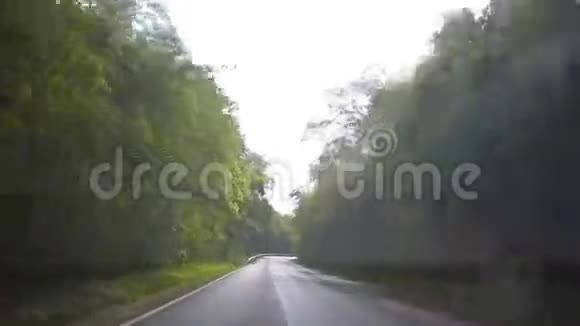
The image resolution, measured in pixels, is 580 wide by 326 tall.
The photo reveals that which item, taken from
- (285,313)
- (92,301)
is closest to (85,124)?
(92,301)

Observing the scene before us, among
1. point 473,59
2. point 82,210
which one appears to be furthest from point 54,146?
point 473,59

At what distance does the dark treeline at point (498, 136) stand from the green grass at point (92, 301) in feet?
25.0

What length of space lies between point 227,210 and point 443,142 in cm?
2172

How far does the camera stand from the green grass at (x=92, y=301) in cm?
1370

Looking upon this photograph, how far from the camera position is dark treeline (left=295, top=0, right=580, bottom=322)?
13.5 meters

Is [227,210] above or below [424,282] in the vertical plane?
above

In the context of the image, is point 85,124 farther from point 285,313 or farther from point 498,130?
point 498,130

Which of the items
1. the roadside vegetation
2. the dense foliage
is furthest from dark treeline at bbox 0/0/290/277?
the dense foliage

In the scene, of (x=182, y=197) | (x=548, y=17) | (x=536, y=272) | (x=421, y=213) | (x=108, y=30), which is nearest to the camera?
(x=548, y=17)

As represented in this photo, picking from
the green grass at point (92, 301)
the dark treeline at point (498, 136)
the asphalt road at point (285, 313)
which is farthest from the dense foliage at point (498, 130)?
the green grass at point (92, 301)

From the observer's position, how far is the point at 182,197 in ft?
93.1

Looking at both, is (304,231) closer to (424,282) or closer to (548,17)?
(424,282)

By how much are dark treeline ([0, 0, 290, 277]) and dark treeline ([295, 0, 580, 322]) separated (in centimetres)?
656

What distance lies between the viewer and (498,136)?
15.0 meters
